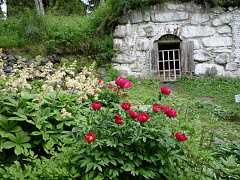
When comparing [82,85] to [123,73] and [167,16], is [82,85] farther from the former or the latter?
[167,16]

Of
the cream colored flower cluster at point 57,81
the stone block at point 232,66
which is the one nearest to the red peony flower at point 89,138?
the cream colored flower cluster at point 57,81

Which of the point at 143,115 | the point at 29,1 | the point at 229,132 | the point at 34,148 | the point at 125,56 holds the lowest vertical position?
the point at 229,132

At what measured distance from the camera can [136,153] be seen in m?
1.35

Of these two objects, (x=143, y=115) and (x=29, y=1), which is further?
(x=29, y=1)

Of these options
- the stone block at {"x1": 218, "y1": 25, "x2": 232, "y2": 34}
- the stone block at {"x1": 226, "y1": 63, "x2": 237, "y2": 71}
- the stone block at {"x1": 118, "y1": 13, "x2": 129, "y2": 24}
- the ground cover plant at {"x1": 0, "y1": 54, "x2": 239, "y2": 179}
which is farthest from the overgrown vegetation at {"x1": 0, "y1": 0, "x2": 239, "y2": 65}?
the ground cover plant at {"x1": 0, "y1": 54, "x2": 239, "y2": 179}

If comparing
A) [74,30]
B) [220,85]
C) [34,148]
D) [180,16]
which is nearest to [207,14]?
[180,16]

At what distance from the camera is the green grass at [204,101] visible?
10.6ft

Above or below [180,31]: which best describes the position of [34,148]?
below

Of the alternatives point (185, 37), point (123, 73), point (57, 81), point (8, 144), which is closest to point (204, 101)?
point (185, 37)

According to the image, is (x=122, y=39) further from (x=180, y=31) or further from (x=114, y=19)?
(x=180, y=31)

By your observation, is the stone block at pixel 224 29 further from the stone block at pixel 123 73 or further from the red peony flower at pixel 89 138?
the red peony flower at pixel 89 138

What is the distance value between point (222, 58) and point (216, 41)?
0.68 metres

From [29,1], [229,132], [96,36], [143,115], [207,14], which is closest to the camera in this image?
[143,115]

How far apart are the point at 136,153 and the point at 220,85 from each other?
5.82 metres
